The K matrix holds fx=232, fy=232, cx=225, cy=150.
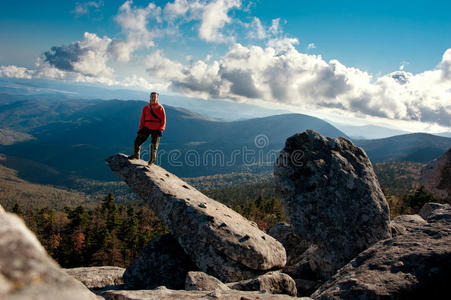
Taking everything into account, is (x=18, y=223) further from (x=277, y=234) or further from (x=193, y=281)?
(x=277, y=234)

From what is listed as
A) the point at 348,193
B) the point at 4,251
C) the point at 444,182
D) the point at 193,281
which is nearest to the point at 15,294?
the point at 4,251

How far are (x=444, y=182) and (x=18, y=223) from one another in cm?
2027

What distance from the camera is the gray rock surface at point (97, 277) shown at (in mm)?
13516

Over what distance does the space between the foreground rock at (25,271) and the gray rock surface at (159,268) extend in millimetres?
12495

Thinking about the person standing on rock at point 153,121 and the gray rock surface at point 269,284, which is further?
the person standing on rock at point 153,121

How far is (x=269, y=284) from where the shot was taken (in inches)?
372

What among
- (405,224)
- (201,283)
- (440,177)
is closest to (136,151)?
(201,283)

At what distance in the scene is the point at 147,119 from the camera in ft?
56.6

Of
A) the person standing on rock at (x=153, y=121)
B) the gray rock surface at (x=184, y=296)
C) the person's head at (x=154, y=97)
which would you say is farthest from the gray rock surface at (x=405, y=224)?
the person's head at (x=154, y=97)

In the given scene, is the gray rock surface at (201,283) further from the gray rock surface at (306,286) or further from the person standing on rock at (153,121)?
the person standing on rock at (153,121)

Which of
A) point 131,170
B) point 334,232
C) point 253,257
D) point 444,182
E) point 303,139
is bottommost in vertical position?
point 253,257

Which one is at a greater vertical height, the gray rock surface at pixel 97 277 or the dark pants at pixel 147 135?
the dark pants at pixel 147 135

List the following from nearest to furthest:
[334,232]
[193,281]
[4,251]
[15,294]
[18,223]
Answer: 1. [15,294]
2. [4,251]
3. [18,223]
4. [193,281]
5. [334,232]

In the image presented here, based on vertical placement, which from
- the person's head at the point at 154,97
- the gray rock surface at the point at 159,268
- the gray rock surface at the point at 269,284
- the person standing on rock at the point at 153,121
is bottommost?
the gray rock surface at the point at 159,268
